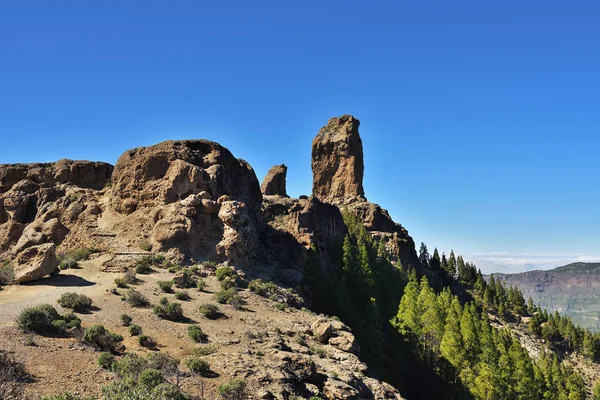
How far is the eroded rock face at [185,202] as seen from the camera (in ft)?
118

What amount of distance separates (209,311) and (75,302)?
791cm

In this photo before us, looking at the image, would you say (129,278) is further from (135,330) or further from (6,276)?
(135,330)

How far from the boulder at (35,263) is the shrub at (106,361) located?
562 inches

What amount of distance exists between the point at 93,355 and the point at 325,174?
102 meters

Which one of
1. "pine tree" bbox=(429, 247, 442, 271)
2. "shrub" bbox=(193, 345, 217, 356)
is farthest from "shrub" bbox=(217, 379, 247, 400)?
"pine tree" bbox=(429, 247, 442, 271)

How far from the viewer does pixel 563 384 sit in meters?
57.7

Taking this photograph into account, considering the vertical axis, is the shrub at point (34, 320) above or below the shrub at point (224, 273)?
below

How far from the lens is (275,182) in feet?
294

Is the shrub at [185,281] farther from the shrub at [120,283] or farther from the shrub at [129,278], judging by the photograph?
the shrub at [120,283]

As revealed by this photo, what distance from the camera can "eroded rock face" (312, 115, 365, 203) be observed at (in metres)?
113

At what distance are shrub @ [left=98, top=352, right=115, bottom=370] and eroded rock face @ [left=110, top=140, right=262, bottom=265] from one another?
58.6ft

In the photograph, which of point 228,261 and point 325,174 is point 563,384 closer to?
point 228,261

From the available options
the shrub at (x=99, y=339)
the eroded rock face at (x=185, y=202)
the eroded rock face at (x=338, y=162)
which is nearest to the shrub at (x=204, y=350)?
the shrub at (x=99, y=339)

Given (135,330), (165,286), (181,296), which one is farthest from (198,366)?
(165,286)
